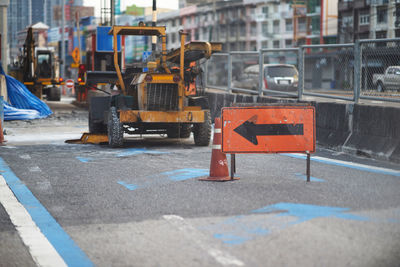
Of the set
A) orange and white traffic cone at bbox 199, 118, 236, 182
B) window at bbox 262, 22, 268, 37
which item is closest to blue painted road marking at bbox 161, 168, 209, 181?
orange and white traffic cone at bbox 199, 118, 236, 182

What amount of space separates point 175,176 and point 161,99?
4752 millimetres

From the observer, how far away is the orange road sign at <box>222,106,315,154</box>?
8797 mm

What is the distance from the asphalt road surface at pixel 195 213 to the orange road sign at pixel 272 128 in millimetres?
417

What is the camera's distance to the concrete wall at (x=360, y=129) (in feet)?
36.0

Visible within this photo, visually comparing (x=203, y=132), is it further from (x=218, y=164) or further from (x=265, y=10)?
(x=265, y=10)

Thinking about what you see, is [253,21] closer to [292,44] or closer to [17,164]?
[292,44]

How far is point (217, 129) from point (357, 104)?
166 inches

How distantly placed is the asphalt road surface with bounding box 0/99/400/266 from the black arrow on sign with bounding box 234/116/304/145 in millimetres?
578

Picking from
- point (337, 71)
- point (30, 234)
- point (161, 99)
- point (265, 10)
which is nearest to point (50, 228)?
point (30, 234)

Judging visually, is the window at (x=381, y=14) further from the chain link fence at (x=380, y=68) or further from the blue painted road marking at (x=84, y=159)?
the blue painted road marking at (x=84, y=159)

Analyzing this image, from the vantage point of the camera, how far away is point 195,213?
21.7 ft

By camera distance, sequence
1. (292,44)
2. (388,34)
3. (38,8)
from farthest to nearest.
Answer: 1. (292,44)
2. (388,34)
3. (38,8)

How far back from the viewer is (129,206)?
709 centimetres

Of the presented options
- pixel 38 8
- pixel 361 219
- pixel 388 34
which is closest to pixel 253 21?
pixel 388 34
